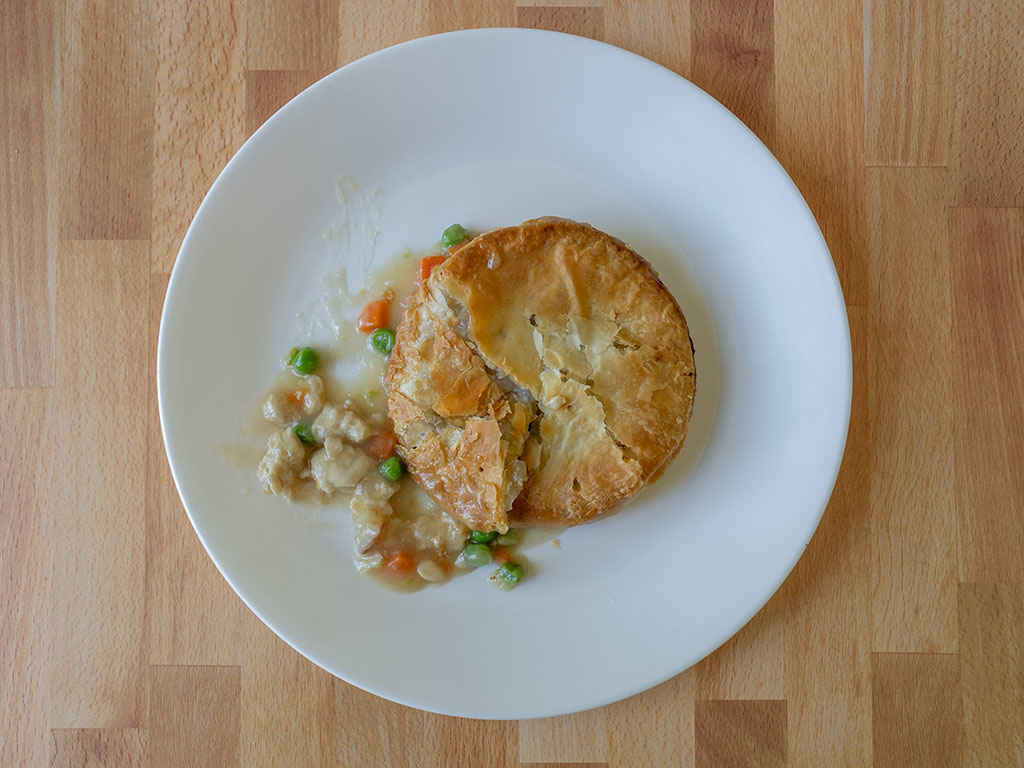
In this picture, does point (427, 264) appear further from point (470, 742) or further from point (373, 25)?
point (470, 742)

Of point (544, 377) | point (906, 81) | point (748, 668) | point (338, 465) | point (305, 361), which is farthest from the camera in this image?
point (906, 81)

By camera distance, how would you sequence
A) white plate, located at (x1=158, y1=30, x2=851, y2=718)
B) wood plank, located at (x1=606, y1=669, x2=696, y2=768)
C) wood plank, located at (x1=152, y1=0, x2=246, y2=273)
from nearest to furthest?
white plate, located at (x1=158, y1=30, x2=851, y2=718)
wood plank, located at (x1=606, y1=669, x2=696, y2=768)
wood plank, located at (x1=152, y1=0, x2=246, y2=273)

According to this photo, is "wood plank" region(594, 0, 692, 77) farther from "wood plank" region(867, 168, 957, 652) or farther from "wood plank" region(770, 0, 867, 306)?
"wood plank" region(867, 168, 957, 652)

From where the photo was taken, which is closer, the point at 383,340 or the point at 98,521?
the point at 383,340

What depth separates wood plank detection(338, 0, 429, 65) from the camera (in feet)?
13.1

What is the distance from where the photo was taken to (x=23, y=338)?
13.3ft

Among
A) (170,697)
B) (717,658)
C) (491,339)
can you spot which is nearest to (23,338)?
(170,697)

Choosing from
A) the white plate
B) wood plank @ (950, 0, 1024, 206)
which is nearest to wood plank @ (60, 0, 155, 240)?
the white plate

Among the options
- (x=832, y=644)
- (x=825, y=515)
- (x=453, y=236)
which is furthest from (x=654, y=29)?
(x=832, y=644)

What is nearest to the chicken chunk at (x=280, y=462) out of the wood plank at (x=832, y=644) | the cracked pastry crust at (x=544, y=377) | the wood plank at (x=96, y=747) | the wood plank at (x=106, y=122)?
the cracked pastry crust at (x=544, y=377)

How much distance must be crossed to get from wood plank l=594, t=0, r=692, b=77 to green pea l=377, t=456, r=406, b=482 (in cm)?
233

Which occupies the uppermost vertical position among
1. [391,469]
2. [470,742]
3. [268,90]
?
[268,90]

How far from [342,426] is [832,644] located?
262 centimetres

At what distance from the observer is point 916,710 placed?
396 cm
